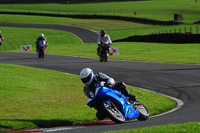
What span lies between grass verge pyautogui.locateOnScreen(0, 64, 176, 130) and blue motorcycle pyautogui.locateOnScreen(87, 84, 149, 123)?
887mm

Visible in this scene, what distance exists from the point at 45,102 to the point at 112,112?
13.0 ft

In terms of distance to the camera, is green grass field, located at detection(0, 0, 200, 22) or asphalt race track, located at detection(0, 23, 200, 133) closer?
asphalt race track, located at detection(0, 23, 200, 133)

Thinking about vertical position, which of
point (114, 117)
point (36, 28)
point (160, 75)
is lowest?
point (36, 28)

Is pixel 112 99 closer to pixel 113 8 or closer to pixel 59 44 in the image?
pixel 59 44

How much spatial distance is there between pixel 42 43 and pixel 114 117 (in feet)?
74.4

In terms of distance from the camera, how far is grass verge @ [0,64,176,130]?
35.8 ft

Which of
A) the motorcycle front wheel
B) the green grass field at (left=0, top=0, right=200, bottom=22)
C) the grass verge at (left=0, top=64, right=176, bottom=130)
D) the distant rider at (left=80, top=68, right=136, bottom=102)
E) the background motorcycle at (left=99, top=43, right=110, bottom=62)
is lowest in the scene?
the green grass field at (left=0, top=0, right=200, bottom=22)

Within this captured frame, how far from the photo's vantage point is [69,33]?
64.5 meters

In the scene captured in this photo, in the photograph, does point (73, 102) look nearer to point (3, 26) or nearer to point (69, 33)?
point (69, 33)

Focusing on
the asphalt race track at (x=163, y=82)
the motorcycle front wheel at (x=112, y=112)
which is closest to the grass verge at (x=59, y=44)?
the asphalt race track at (x=163, y=82)

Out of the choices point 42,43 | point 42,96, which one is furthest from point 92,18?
point 42,96

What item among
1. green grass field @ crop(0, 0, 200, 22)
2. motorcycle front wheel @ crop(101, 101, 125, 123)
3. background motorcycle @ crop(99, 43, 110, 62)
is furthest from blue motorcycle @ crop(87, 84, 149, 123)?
green grass field @ crop(0, 0, 200, 22)

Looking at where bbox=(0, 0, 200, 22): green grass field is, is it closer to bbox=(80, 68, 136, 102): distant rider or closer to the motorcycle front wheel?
bbox=(80, 68, 136, 102): distant rider

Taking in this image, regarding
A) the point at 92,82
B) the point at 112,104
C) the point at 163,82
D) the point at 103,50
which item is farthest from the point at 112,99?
the point at 103,50
